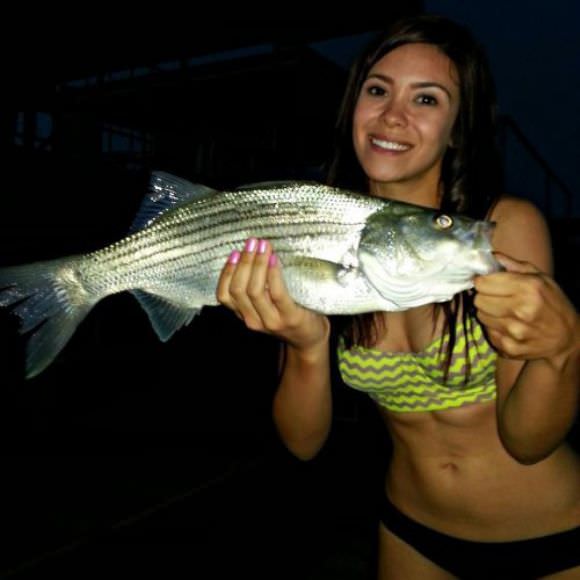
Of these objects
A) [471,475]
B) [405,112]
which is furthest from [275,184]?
[471,475]

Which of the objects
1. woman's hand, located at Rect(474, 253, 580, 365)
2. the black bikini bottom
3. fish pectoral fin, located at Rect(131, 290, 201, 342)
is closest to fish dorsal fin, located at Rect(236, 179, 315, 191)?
fish pectoral fin, located at Rect(131, 290, 201, 342)

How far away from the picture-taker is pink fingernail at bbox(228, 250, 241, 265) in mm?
2277

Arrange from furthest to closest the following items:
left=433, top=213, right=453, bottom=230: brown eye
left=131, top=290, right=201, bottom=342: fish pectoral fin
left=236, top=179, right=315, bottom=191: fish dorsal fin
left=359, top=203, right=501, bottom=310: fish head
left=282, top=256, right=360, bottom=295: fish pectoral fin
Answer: left=131, top=290, right=201, bottom=342: fish pectoral fin, left=236, top=179, right=315, bottom=191: fish dorsal fin, left=282, top=256, right=360, bottom=295: fish pectoral fin, left=433, top=213, right=453, bottom=230: brown eye, left=359, top=203, right=501, bottom=310: fish head

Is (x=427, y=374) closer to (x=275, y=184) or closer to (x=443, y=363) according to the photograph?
Answer: (x=443, y=363)

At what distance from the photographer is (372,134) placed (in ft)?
7.56

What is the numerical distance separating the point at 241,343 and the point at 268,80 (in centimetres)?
586

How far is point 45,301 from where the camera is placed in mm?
2475

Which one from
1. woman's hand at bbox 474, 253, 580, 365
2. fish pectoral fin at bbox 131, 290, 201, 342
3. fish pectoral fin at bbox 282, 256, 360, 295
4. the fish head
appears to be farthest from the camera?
fish pectoral fin at bbox 131, 290, 201, 342

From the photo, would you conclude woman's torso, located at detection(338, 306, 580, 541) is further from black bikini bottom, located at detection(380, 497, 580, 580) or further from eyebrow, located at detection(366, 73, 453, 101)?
eyebrow, located at detection(366, 73, 453, 101)

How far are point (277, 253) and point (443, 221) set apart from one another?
2.34 feet

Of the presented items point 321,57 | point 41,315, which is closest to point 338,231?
point 41,315

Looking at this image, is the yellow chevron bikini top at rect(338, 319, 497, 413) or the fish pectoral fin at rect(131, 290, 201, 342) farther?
the fish pectoral fin at rect(131, 290, 201, 342)

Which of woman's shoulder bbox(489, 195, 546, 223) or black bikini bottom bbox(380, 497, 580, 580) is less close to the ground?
woman's shoulder bbox(489, 195, 546, 223)

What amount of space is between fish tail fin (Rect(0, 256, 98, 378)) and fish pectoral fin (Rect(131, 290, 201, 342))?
0.30 metres
